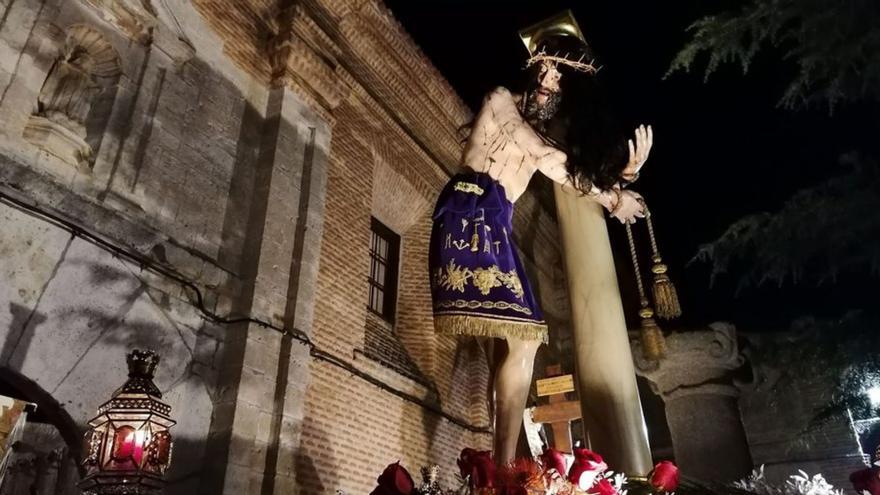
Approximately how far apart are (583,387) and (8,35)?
5032 millimetres

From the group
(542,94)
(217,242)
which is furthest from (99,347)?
(542,94)

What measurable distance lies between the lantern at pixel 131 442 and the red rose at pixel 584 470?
2360 mm

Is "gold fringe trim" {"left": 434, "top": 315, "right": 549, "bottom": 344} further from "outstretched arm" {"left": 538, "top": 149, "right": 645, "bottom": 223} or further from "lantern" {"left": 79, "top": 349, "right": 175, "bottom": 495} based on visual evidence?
"lantern" {"left": 79, "top": 349, "right": 175, "bottom": 495}

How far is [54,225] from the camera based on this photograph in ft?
15.7

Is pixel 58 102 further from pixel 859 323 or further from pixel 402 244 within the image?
pixel 859 323

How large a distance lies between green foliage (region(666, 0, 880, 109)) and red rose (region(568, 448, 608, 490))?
3584 mm

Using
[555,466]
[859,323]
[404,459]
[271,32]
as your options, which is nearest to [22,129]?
[271,32]

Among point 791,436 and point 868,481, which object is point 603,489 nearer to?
point 868,481

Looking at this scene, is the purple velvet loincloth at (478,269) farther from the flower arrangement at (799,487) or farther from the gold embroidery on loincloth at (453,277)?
the flower arrangement at (799,487)

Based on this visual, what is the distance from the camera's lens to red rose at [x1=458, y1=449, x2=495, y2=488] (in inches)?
103

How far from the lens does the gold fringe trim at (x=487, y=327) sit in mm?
3721

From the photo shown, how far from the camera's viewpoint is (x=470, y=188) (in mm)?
4121

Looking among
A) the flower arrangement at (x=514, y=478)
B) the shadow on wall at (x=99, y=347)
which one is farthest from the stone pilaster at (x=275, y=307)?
the flower arrangement at (x=514, y=478)

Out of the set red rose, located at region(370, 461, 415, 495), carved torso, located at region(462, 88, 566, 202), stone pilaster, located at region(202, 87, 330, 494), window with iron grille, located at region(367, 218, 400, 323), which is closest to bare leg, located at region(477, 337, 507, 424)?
carved torso, located at region(462, 88, 566, 202)
